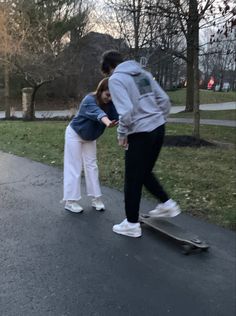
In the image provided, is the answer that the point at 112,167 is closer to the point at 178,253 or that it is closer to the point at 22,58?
the point at 178,253

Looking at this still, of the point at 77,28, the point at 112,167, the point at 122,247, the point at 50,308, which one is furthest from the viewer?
the point at 77,28

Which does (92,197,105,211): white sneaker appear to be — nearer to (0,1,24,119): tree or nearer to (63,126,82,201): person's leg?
(63,126,82,201): person's leg

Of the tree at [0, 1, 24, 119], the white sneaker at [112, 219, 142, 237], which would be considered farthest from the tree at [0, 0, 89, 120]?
the white sneaker at [112, 219, 142, 237]

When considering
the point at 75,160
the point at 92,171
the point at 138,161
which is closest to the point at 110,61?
the point at 138,161

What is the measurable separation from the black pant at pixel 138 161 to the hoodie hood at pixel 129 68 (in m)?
0.56

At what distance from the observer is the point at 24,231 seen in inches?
192

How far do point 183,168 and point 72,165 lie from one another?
2817 mm

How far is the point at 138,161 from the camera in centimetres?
449

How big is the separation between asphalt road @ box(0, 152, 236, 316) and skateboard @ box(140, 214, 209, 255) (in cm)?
7

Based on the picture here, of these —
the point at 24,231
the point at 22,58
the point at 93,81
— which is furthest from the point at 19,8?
the point at 24,231

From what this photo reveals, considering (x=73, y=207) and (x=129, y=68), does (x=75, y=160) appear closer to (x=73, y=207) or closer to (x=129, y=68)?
(x=73, y=207)

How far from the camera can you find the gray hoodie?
4184mm

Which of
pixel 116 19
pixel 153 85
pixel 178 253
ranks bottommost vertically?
pixel 178 253

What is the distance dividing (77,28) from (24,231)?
33.3 metres
